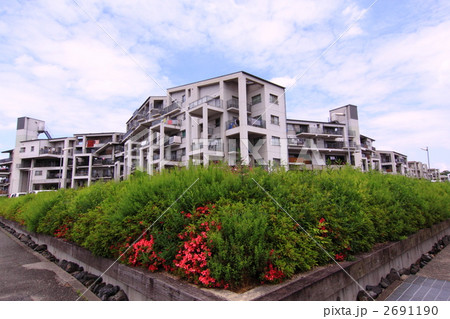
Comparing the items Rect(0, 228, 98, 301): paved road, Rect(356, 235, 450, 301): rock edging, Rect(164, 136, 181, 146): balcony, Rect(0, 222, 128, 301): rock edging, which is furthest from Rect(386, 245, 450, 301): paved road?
Rect(164, 136, 181, 146): balcony

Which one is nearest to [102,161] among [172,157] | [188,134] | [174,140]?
[172,157]

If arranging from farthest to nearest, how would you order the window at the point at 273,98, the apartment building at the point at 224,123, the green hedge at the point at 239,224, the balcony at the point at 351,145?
the balcony at the point at 351,145
the window at the point at 273,98
the apartment building at the point at 224,123
the green hedge at the point at 239,224

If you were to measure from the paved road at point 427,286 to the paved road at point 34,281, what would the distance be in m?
4.43

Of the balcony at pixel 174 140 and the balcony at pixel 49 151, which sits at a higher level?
the balcony at pixel 49 151

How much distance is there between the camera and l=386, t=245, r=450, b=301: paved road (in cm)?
344

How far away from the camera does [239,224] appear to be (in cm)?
294

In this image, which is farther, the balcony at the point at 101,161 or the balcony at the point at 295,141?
the balcony at the point at 101,161

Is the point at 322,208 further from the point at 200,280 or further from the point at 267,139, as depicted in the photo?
the point at 267,139

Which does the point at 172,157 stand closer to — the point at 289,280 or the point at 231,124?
the point at 231,124

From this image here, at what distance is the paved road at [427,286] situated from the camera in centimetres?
344

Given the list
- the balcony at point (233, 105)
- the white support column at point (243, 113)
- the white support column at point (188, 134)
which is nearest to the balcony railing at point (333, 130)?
the balcony at point (233, 105)

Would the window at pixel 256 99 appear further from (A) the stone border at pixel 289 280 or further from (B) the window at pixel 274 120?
(A) the stone border at pixel 289 280

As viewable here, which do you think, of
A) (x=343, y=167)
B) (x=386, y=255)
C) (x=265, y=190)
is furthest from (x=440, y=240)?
(x=265, y=190)
